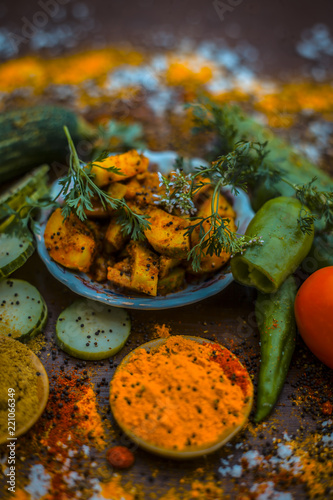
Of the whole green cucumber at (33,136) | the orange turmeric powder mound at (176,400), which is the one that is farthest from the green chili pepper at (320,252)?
the whole green cucumber at (33,136)

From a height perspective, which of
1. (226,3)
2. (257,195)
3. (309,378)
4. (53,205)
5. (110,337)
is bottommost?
(309,378)

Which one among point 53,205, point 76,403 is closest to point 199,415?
point 76,403

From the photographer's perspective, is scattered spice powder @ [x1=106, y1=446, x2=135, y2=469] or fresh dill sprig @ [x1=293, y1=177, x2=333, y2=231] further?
fresh dill sprig @ [x1=293, y1=177, x2=333, y2=231]

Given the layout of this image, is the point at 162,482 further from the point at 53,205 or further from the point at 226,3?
the point at 226,3

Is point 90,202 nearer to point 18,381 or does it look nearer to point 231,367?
point 18,381

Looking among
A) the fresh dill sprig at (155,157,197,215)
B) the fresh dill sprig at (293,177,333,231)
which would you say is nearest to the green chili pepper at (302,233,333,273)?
the fresh dill sprig at (293,177,333,231)

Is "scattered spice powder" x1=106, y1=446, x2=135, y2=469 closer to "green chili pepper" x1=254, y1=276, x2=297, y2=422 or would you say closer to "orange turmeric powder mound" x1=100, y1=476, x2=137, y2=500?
"orange turmeric powder mound" x1=100, y1=476, x2=137, y2=500

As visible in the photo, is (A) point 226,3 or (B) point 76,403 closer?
(B) point 76,403
